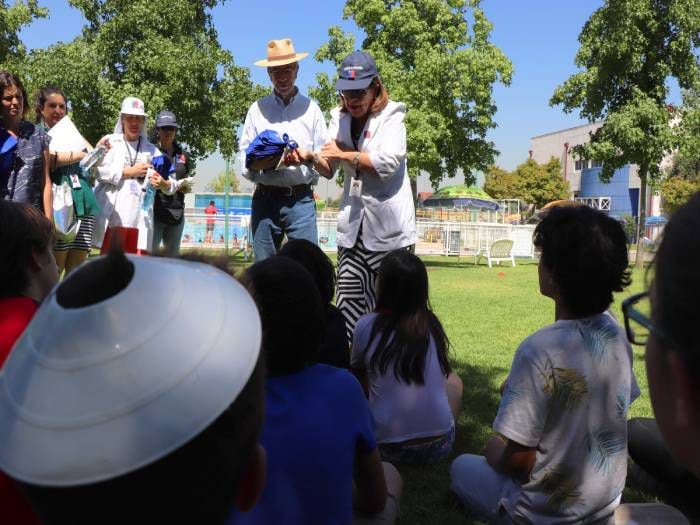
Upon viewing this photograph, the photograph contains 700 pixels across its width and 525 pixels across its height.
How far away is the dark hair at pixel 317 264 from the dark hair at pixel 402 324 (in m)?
0.29

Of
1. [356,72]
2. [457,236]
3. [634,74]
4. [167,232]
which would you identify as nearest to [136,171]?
[167,232]

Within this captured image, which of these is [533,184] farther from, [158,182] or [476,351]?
[158,182]

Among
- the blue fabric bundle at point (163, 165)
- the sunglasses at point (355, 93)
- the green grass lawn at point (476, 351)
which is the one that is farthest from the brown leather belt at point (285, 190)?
the blue fabric bundle at point (163, 165)

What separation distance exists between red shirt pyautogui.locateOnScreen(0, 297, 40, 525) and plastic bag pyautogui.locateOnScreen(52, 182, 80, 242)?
4.45 m

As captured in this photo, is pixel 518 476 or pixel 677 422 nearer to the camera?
pixel 677 422

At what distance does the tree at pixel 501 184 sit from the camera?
5878cm

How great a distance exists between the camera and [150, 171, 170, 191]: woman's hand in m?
6.80

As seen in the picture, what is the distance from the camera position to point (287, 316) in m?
1.92

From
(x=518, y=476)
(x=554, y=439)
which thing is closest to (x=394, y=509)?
(x=518, y=476)

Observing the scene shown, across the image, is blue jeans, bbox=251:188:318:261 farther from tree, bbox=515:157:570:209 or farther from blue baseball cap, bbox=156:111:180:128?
tree, bbox=515:157:570:209

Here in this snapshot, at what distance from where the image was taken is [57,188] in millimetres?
6113

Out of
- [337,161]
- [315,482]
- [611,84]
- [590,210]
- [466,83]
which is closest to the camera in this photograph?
[315,482]

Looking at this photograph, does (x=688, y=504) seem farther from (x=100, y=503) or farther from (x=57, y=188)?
(x=57, y=188)

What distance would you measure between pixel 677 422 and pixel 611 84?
2200cm
